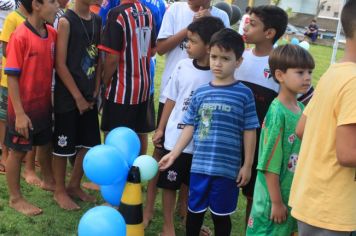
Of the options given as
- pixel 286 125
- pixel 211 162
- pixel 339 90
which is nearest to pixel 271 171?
pixel 286 125

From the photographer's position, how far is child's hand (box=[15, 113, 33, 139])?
11.4 ft

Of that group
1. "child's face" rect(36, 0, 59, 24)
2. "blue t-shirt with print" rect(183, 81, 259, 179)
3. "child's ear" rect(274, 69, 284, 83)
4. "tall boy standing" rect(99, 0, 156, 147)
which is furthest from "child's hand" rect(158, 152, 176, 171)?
"child's face" rect(36, 0, 59, 24)

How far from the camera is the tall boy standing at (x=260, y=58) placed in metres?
3.29

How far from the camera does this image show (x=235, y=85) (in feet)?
9.74

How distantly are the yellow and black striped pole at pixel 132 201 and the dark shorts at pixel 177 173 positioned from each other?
0.39m

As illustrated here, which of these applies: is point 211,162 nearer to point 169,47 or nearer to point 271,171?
point 271,171

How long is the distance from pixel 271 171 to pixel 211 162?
1.51 ft

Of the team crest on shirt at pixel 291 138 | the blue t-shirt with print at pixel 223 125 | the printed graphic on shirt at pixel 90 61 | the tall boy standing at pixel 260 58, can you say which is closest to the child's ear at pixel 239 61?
the blue t-shirt with print at pixel 223 125

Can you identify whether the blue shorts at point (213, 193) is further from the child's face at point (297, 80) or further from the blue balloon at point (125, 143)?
the child's face at point (297, 80)

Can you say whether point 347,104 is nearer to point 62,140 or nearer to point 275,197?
point 275,197

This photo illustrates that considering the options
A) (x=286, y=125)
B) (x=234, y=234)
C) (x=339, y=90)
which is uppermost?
(x=339, y=90)

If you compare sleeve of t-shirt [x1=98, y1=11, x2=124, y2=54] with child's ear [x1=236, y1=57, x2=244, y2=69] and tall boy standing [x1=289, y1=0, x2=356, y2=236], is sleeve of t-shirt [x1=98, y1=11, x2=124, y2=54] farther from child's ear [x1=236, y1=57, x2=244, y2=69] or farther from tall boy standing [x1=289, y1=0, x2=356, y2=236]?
tall boy standing [x1=289, y1=0, x2=356, y2=236]

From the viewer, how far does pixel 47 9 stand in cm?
354

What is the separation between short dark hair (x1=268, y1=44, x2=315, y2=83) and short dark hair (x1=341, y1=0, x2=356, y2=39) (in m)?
0.65
